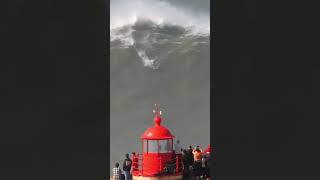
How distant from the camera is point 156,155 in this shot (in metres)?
11.0

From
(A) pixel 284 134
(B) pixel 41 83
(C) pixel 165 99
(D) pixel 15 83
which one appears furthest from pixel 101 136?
(C) pixel 165 99

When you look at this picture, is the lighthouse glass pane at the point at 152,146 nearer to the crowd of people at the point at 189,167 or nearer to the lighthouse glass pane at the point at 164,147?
the lighthouse glass pane at the point at 164,147

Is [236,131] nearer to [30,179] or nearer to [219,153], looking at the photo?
[219,153]

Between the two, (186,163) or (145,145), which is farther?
(145,145)

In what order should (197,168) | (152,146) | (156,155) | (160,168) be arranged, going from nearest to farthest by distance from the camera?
(197,168) < (160,168) < (156,155) < (152,146)

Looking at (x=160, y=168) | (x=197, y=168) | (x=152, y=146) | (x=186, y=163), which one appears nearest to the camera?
(x=186, y=163)

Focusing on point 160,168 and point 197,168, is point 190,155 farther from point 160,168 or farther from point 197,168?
point 160,168

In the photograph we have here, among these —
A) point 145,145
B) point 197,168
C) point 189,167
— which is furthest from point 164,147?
point 197,168

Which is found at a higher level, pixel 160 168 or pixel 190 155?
pixel 190 155

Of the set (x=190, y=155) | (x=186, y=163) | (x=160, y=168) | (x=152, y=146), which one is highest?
(x=152, y=146)

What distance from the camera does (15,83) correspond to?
9.10 feet

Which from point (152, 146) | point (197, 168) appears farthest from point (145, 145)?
point (197, 168)

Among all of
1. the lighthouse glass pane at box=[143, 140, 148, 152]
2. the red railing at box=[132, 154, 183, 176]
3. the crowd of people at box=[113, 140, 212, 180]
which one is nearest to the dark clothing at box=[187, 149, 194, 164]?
the crowd of people at box=[113, 140, 212, 180]

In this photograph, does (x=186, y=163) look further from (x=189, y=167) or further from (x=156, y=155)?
(x=156, y=155)
